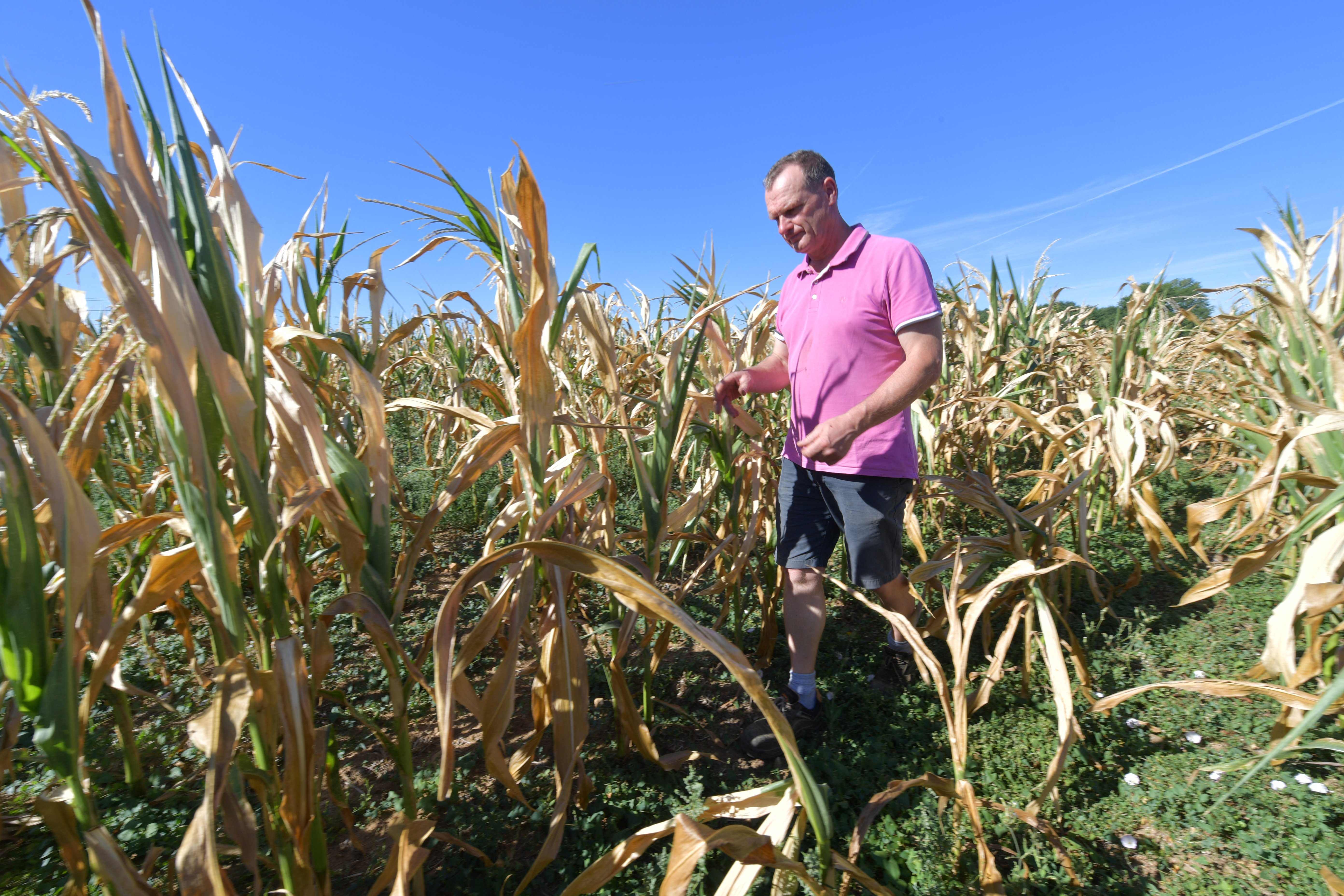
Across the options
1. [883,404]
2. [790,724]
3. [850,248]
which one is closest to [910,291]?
[850,248]

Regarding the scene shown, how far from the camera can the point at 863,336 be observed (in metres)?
2.02

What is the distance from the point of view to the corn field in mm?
937

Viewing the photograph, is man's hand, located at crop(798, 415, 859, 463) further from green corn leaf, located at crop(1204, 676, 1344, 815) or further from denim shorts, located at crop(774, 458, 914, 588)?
green corn leaf, located at crop(1204, 676, 1344, 815)

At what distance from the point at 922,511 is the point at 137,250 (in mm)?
3728

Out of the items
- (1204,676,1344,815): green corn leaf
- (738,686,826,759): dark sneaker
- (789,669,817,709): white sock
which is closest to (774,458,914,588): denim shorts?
(789,669,817,709): white sock

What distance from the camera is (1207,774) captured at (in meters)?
1.83

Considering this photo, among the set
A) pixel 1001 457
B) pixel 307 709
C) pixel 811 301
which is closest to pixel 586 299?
pixel 811 301

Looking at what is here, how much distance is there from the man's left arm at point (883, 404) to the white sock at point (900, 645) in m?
1.05

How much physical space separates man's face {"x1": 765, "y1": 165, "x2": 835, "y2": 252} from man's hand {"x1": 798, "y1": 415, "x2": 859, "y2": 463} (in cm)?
69

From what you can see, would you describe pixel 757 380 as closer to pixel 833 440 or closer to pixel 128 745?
pixel 833 440

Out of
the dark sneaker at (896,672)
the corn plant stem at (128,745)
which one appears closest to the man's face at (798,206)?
the dark sneaker at (896,672)

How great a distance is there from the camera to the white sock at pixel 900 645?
97.0 inches

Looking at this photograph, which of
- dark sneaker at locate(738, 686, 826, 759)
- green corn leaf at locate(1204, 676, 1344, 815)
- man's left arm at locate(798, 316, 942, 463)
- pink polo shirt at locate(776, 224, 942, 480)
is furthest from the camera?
dark sneaker at locate(738, 686, 826, 759)

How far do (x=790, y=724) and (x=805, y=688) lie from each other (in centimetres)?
34
